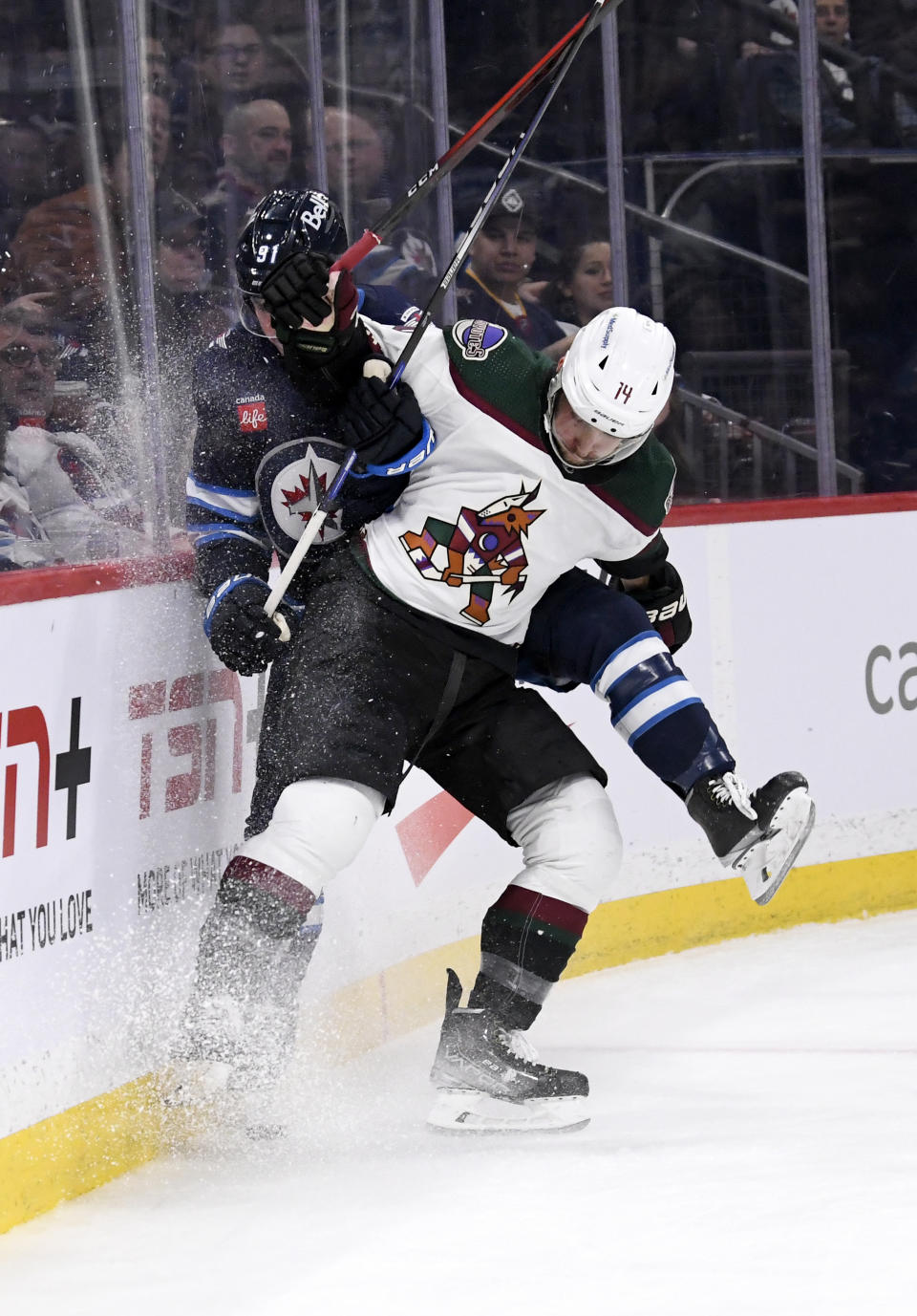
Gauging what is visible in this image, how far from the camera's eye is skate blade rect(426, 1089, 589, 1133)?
9.09 feet

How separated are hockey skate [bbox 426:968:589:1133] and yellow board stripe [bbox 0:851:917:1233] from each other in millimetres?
366

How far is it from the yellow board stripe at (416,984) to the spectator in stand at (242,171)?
4.98 ft

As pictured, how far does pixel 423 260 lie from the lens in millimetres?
4383

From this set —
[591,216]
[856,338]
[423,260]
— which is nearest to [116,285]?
[423,260]

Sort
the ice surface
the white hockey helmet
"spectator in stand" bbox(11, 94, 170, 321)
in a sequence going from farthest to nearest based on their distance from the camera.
Answer: "spectator in stand" bbox(11, 94, 170, 321) < the white hockey helmet < the ice surface

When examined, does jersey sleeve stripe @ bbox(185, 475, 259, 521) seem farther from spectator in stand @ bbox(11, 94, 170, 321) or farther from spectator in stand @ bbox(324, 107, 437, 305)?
spectator in stand @ bbox(324, 107, 437, 305)

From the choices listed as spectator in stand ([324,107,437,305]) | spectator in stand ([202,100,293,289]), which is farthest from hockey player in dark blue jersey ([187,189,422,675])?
spectator in stand ([324,107,437,305])

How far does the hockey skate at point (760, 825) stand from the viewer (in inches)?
102

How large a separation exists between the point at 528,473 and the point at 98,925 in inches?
34.3

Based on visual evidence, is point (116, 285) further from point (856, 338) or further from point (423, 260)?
point (856, 338)

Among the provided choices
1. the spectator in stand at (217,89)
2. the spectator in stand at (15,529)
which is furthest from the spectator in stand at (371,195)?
the spectator in stand at (15,529)

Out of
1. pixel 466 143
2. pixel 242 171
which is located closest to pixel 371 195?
pixel 242 171

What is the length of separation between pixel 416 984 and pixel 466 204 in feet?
7.64

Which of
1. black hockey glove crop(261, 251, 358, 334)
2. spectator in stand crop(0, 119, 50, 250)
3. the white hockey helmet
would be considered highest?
spectator in stand crop(0, 119, 50, 250)
